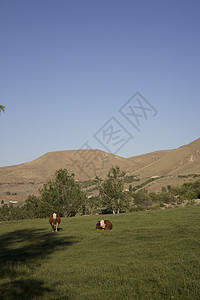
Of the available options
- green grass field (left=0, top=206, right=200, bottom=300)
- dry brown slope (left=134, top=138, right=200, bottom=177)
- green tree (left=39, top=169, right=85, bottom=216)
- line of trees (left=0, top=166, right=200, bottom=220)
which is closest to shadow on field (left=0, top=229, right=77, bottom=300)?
green grass field (left=0, top=206, right=200, bottom=300)

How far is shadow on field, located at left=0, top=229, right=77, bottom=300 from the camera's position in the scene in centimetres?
728

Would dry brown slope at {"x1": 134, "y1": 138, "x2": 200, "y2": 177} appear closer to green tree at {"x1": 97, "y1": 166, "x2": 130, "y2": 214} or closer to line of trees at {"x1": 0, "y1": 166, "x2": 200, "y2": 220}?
line of trees at {"x1": 0, "y1": 166, "x2": 200, "y2": 220}

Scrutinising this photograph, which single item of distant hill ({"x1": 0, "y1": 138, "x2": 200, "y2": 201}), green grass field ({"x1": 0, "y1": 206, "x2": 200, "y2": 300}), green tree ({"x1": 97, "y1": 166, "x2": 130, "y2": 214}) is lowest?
green grass field ({"x1": 0, "y1": 206, "x2": 200, "y2": 300})

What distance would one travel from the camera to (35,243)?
15.4 metres

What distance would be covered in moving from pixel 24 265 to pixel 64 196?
30758 millimetres

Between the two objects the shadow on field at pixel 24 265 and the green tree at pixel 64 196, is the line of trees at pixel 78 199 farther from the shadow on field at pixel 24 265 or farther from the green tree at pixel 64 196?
the shadow on field at pixel 24 265

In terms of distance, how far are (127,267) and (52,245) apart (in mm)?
6573

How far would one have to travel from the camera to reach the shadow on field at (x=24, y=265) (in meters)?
7.28

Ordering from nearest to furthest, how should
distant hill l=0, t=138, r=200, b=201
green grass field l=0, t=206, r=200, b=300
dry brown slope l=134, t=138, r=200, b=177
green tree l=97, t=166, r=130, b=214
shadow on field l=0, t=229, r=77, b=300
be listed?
green grass field l=0, t=206, r=200, b=300 → shadow on field l=0, t=229, r=77, b=300 → green tree l=97, t=166, r=130, b=214 → distant hill l=0, t=138, r=200, b=201 → dry brown slope l=134, t=138, r=200, b=177

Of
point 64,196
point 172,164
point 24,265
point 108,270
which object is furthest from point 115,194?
point 172,164

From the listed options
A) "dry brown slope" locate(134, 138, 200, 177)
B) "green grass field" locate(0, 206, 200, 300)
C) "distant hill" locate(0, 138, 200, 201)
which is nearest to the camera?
"green grass field" locate(0, 206, 200, 300)

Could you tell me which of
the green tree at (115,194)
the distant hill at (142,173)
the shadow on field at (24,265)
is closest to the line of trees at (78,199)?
the green tree at (115,194)

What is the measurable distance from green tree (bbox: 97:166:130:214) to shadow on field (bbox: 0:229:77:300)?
97.9 feet

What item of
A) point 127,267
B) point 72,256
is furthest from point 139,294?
point 72,256
